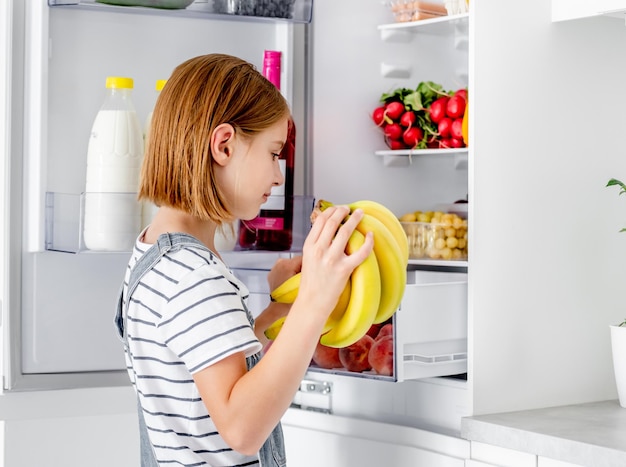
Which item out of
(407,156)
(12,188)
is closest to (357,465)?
(407,156)

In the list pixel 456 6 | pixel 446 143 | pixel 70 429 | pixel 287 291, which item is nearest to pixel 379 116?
pixel 446 143

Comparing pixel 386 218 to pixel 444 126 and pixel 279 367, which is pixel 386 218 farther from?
pixel 444 126

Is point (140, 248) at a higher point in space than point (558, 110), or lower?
lower

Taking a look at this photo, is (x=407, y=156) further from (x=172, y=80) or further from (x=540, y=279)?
(x=172, y=80)

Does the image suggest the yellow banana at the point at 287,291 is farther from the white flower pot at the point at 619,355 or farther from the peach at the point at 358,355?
the white flower pot at the point at 619,355

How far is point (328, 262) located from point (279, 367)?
141 mm

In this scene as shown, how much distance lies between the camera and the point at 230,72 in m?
1.24

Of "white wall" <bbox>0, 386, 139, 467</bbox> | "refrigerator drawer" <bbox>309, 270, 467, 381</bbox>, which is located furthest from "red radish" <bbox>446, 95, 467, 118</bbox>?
"white wall" <bbox>0, 386, 139, 467</bbox>

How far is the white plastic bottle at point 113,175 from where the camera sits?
1594mm

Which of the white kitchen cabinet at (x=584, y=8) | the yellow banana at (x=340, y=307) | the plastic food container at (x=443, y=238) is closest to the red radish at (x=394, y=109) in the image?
the plastic food container at (x=443, y=238)

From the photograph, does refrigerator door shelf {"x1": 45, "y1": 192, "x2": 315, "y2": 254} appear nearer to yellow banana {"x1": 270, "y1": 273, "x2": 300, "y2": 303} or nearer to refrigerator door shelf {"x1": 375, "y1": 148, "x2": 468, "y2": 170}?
yellow banana {"x1": 270, "y1": 273, "x2": 300, "y2": 303}

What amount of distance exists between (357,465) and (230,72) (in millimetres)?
777

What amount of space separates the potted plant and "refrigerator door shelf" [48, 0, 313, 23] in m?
0.61

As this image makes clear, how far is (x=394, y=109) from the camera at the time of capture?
1854mm
